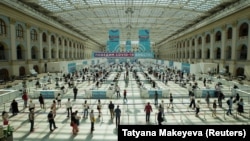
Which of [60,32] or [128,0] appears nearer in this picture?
[128,0]

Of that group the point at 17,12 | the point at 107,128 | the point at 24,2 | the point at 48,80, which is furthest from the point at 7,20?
the point at 107,128

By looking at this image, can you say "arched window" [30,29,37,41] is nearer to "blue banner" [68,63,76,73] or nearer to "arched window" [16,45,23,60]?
"arched window" [16,45,23,60]

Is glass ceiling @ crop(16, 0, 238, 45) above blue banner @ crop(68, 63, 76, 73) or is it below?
above

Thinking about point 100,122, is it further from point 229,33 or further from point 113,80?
point 229,33

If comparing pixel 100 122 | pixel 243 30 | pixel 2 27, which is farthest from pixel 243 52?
pixel 2 27

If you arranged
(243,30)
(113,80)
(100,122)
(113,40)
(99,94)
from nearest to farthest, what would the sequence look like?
(100,122), (99,94), (113,80), (243,30), (113,40)

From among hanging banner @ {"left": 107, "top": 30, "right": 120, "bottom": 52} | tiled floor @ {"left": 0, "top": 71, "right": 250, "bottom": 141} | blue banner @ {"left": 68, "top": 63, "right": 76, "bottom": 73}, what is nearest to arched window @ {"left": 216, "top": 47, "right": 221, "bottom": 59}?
hanging banner @ {"left": 107, "top": 30, "right": 120, "bottom": 52}

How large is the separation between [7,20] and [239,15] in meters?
33.9

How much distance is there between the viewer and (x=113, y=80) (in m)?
28.8

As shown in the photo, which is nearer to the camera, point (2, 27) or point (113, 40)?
point (2, 27)

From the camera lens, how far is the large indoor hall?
11305 millimetres

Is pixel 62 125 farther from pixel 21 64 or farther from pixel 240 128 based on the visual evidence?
pixel 21 64

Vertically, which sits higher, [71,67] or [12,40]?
[12,40]

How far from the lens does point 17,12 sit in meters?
29.1
